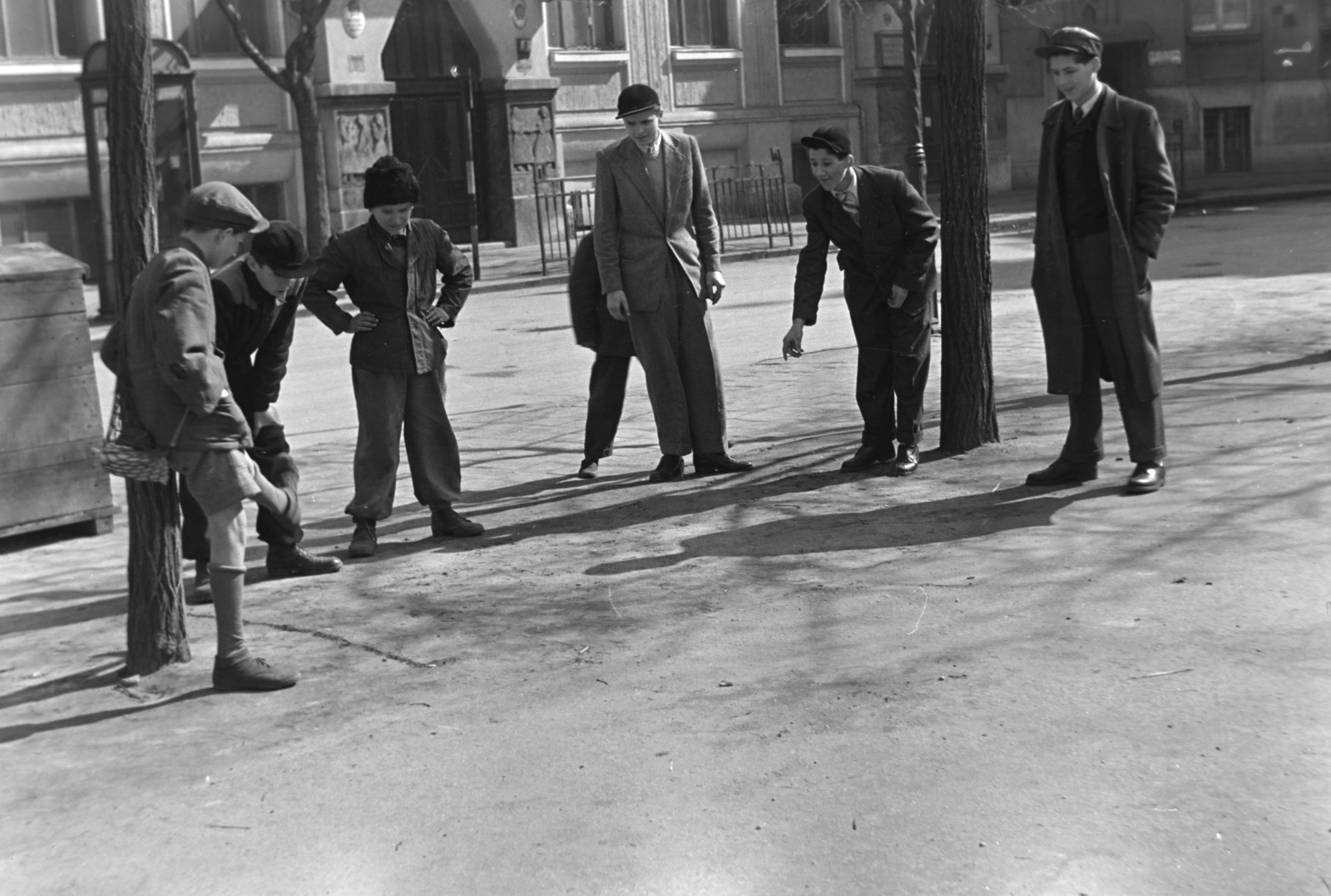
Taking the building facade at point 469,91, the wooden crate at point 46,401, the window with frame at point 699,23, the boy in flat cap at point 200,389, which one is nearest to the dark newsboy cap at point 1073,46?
the boy in flat cap at point 200,389

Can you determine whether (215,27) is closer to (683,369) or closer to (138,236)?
(683,369)

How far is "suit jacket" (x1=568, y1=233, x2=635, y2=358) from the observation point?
8.97m

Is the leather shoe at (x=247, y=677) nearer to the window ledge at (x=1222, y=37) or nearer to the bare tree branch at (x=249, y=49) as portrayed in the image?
the bare tree branch at (x=249, y=49)

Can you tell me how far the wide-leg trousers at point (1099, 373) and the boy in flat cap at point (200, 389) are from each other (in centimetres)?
383

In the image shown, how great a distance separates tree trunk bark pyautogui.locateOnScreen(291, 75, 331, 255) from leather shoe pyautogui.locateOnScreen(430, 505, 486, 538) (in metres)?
14.6

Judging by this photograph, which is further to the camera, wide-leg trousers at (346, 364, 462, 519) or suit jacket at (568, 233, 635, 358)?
suit jacket at (568, 233, 635, 358)

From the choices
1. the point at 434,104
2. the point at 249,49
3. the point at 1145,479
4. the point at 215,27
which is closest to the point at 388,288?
the point at 1145,479

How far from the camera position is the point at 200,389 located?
5398 millimetres

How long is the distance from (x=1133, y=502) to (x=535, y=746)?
3.60 meters

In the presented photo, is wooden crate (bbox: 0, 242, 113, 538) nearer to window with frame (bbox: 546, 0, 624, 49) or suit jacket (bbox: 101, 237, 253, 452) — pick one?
suit jacket (bbox: 101, 237, 253, 452)

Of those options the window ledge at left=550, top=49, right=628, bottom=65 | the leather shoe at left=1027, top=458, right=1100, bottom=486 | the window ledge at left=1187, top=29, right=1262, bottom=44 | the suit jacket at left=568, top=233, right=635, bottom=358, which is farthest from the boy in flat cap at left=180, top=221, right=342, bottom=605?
the window ledge at left=1187, top=29, right=1262, bottom=44

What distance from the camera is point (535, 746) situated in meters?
4.85

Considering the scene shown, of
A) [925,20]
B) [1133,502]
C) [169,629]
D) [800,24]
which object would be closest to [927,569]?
[1133,502]

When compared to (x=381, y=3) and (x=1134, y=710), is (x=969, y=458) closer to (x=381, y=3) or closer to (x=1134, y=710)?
(x=1134, y=710)
